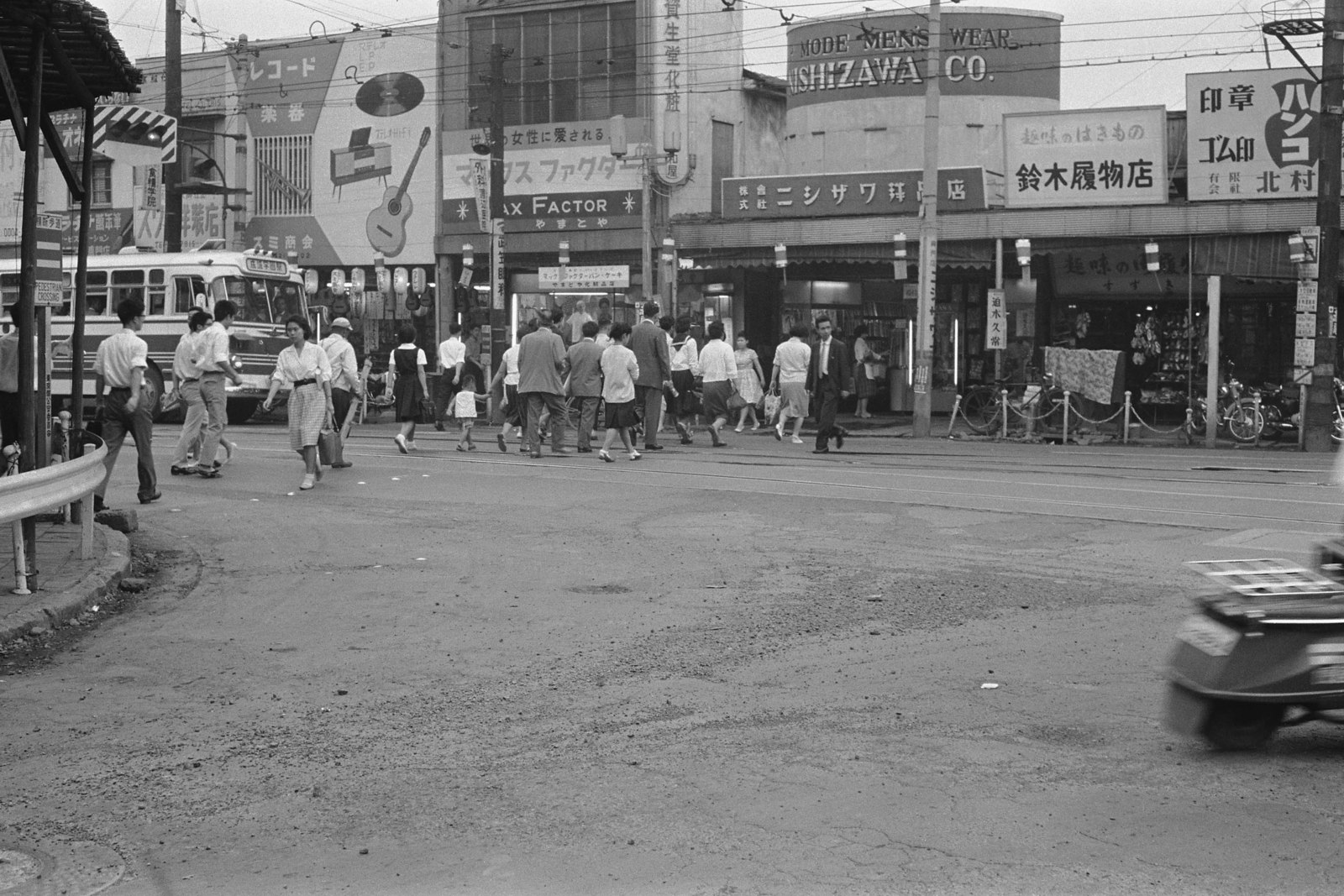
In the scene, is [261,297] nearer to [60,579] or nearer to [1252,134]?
[1252,134]

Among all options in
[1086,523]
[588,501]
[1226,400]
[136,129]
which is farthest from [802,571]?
[136,129]

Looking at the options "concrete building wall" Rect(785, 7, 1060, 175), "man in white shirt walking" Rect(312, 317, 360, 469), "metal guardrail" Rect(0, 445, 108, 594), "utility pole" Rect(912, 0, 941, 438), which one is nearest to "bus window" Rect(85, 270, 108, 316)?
"man in white shirt walking" Rect(312, 317, 360, 469)

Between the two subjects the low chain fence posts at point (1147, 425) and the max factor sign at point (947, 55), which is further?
the max factor sign at point (947, 55)

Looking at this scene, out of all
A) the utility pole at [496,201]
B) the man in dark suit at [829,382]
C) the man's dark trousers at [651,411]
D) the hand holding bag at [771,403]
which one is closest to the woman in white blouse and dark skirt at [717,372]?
the hand holding bag at [771,403]

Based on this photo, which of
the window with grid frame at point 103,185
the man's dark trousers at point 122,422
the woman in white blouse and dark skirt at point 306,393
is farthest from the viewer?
the window with grid frame at point 103,185

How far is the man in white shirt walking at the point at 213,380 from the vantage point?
16172 mm

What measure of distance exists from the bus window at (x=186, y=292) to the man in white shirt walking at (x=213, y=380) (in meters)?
11.9

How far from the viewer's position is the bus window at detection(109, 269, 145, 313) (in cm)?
2867

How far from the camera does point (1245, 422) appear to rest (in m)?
23.3

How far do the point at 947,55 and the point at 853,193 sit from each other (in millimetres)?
5317

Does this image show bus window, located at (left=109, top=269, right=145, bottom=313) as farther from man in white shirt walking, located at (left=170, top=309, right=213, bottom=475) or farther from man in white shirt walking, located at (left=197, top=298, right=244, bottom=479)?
man in white shirt walking, located at (left=170, top=309, right=213, bottom=475)

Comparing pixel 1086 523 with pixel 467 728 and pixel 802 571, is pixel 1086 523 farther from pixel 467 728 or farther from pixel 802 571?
pixel 467 728

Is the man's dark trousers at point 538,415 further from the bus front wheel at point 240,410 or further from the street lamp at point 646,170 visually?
the bus front wheel at point 240,410

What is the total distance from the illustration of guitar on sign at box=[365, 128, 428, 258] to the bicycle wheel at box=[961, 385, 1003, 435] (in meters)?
15.0
